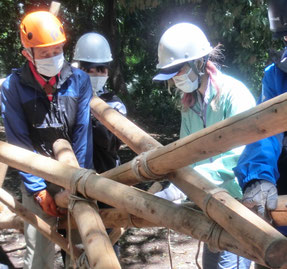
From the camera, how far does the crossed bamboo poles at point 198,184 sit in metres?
1.35

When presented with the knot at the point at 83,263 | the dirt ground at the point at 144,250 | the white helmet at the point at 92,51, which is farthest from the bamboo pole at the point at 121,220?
the dirt ground at the point at 144,250

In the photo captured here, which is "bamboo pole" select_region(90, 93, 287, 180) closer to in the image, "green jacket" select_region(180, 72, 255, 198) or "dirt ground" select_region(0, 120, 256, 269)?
"green jacket" select_region(180, 72, 255, 198)

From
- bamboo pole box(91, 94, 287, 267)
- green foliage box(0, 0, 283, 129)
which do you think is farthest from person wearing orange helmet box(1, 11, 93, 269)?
green foliage box(0, 0, 283, 129)

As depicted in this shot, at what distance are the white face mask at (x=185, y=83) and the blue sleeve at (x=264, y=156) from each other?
1.89ft

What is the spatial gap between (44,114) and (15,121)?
6.7 inches

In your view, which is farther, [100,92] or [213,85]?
[100,92]

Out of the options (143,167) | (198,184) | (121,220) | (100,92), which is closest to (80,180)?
(143,167)

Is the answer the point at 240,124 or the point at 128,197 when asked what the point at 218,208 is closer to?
the point at 240,124

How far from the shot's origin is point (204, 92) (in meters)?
2.54

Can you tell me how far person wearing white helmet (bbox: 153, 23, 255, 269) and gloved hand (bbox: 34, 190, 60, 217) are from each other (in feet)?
1.94

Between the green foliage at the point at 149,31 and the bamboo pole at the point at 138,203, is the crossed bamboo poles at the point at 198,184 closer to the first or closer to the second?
the bamboo pole at the point at 138,203

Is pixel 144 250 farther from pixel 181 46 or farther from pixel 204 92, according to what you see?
pixel 181 46

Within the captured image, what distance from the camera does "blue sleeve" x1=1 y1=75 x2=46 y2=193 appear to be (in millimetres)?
2662

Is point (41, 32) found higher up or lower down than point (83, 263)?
higher up
